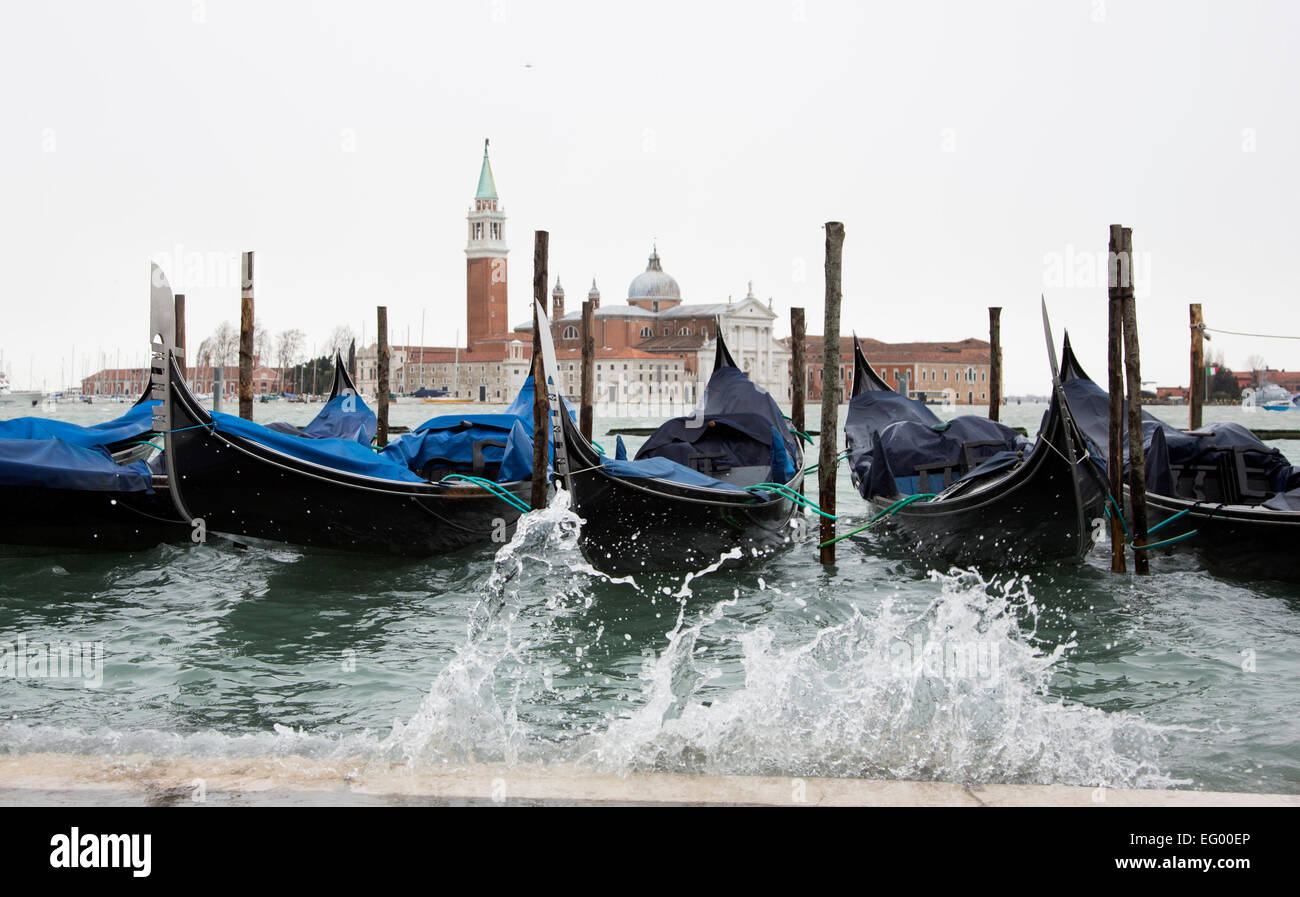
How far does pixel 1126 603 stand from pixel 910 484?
1895 mm

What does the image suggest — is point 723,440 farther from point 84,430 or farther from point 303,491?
point 84,430

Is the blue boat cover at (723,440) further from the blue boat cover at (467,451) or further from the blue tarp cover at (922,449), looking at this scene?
the blue boat cover at (467,451)

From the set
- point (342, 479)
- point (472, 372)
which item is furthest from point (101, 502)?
point (472, 372)

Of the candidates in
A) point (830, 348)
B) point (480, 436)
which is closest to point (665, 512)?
point (830, 348)

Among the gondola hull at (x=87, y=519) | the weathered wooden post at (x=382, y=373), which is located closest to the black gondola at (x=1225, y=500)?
the gondola hull at (x=87, y=519)

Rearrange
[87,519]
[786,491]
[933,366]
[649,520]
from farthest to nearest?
1. [933,366]
2. [786,491]
3. [87,519]
4. [649,520]

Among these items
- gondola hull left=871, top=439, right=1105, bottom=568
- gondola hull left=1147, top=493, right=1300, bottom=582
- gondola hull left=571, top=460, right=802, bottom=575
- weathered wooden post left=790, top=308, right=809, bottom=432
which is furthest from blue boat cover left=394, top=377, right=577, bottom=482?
gondola hull left=1147, top=493, right=1300, bottom=582

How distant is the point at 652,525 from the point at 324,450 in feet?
5.49

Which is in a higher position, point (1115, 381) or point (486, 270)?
point (486, 270)

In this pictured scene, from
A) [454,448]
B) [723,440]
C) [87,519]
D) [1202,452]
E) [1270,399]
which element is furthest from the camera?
[1270,399]

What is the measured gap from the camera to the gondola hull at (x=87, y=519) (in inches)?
223

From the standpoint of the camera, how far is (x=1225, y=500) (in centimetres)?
593

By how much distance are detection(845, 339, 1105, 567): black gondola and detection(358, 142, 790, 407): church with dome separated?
52.7m
